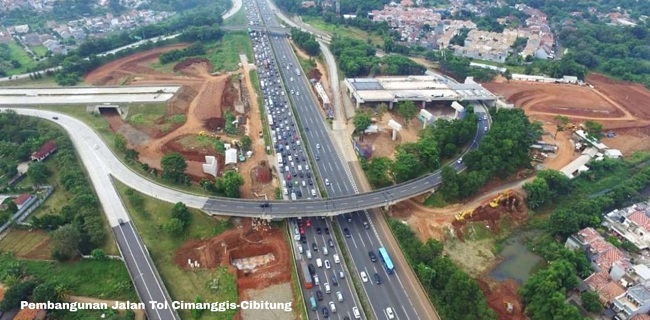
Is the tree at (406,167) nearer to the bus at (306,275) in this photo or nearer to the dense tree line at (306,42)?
the bus at (306,275)

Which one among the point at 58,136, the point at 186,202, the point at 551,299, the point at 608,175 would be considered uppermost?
the point at 58,136

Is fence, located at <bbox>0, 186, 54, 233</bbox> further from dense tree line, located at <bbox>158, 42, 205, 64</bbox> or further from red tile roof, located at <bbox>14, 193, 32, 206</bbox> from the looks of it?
dense tree line, located at <bbox>158, 42, 205, 64</bbox>

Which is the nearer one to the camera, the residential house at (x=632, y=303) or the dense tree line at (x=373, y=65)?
the residential house at (x=632, y=303)

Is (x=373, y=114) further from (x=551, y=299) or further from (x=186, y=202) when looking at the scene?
(x=551, y=299)

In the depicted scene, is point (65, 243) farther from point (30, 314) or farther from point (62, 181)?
point (62, 181)

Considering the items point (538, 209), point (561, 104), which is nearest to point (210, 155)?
point (538, 209)

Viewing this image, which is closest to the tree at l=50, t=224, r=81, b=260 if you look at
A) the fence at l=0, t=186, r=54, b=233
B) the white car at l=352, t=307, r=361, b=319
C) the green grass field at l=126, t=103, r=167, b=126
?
the fence at l=0, t=186, r=54, b=233

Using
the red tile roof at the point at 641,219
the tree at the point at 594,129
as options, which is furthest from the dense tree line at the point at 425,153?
the red tile roof at the point at 641,219
